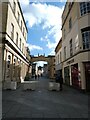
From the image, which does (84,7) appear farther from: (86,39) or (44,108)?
(44,108)

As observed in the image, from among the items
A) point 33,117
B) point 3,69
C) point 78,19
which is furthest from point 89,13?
point 33,117

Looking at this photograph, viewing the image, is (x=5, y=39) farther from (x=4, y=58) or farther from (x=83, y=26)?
(x=83, y=26)

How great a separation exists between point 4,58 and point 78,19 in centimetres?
874

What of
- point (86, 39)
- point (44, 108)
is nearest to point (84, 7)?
point (86, 39)

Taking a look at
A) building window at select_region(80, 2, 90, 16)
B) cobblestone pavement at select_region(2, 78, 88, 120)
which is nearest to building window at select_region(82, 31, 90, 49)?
building window at select_region(80, 2, 90, 16)

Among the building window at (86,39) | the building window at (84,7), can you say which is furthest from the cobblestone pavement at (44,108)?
the building window at (84,7)

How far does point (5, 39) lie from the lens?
17375 millimetres

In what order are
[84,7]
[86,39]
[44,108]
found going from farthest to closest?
[84,7] < [86,39] < [44,108]

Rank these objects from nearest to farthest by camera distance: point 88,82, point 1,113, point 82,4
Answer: point 1,113 → point 88,82 → point 82,4

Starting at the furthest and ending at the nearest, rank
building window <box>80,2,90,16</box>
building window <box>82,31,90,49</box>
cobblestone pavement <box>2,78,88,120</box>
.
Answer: building window <box>80,2,90,16</box> → building window <box>82,31,90,49</box> → cobblestone pavement <box>2,78,88,120</box>

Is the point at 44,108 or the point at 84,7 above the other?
the point at 84,7

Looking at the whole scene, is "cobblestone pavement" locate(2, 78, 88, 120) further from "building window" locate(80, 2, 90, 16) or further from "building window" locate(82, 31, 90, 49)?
"building window" locate(80, 2, 90, 16)

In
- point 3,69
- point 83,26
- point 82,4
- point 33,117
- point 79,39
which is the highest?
point 82,4

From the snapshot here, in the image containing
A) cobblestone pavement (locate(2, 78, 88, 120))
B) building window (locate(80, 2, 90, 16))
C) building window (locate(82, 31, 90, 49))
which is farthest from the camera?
building window (locate(80, 2, 90, 16))
